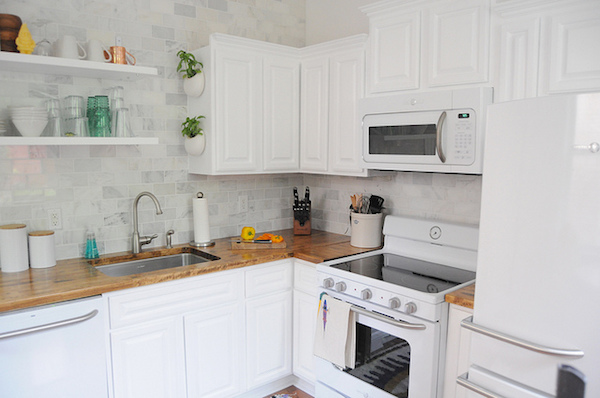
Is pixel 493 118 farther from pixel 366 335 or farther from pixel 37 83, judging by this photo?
pixel 37 83

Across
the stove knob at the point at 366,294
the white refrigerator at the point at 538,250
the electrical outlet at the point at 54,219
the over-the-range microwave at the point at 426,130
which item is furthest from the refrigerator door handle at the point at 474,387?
the electrical outlet at the point at 54,219

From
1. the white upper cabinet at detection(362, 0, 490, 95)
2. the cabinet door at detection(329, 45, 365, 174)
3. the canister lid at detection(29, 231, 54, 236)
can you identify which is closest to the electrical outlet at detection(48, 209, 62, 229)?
the canister lid at detection(29, 231, 54, 236)

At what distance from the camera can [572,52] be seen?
6.61 feet

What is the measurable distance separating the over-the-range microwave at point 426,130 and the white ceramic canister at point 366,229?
387mm

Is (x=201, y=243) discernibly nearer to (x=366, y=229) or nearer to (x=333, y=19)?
(x=366, y=229)

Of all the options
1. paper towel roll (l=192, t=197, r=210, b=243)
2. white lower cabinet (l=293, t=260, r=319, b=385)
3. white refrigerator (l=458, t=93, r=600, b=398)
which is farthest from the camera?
paper towel roll (l=192, t=197, r=210, b=243)

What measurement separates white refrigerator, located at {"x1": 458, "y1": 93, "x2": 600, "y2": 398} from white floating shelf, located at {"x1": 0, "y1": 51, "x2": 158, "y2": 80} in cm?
196

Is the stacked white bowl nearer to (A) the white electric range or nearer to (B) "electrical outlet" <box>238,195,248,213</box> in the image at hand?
(B) "electrical outlet" <box>238,195,248,213</box>

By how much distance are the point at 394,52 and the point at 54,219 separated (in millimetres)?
2196

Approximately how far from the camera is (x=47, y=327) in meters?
2.05

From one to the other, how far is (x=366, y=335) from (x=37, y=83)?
227cm

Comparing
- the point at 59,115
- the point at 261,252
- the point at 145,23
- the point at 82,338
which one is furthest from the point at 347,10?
the point at 82,338

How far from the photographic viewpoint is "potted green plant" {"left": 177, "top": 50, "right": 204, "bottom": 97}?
2.97m

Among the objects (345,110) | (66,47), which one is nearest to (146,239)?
(66,47)
